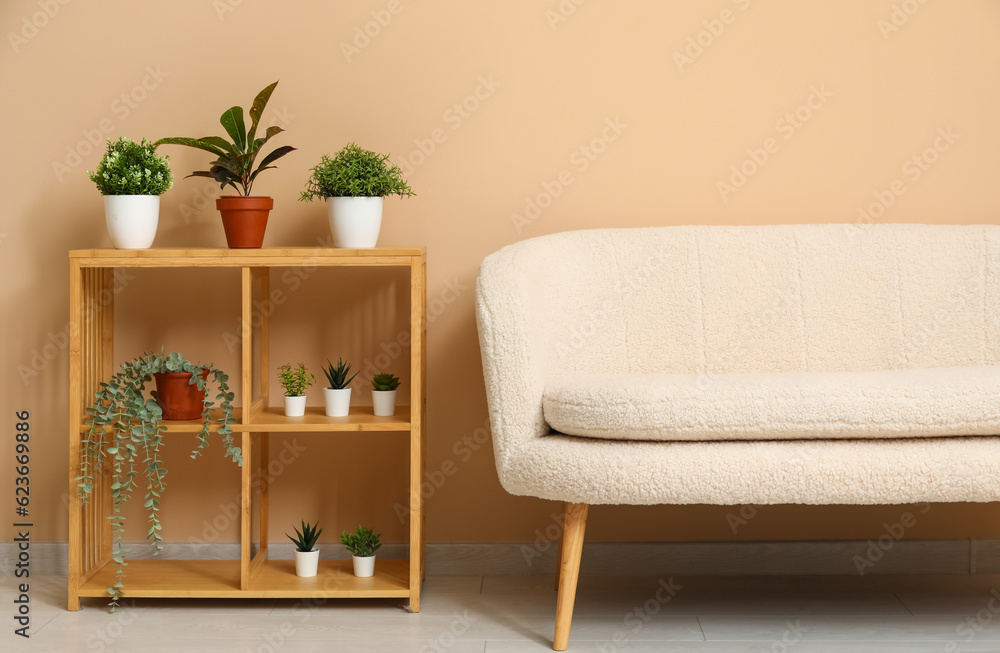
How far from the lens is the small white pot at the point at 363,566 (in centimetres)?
202

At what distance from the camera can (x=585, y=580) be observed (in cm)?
216

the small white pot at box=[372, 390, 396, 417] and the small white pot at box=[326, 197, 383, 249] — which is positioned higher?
the small white pot at box=[326, 197, 383, 249]

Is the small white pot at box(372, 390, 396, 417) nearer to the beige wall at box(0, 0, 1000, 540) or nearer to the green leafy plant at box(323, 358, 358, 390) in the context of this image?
the green leafy plant at box(323, 358, 358, 390)

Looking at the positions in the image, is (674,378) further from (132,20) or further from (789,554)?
(132,20)

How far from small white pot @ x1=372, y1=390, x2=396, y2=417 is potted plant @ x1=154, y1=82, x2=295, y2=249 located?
449 millimetres

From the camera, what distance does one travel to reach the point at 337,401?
79.8 inches

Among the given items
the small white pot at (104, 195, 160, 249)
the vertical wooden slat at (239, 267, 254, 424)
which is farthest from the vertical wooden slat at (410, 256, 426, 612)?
the small white pot at (104, 195, 160, 249)

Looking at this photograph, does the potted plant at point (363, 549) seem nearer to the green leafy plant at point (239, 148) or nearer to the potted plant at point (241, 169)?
the potted plant at point (241, 169)

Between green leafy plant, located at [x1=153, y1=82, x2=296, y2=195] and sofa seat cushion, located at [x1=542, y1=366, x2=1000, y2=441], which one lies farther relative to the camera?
green leafy plant, located at [x1=153, y1=82, x2=296, y2=195]

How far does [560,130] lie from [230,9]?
2.94 ft

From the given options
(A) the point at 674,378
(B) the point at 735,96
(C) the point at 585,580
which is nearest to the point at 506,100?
(B) the point at 735,96

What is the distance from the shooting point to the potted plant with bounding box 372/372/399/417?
2029 millimetres

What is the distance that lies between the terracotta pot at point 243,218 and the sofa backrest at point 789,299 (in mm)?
706

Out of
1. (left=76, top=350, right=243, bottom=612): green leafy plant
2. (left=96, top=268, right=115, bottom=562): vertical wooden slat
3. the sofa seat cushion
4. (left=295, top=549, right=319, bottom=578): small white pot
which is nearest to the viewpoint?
the sofa seat cushion
